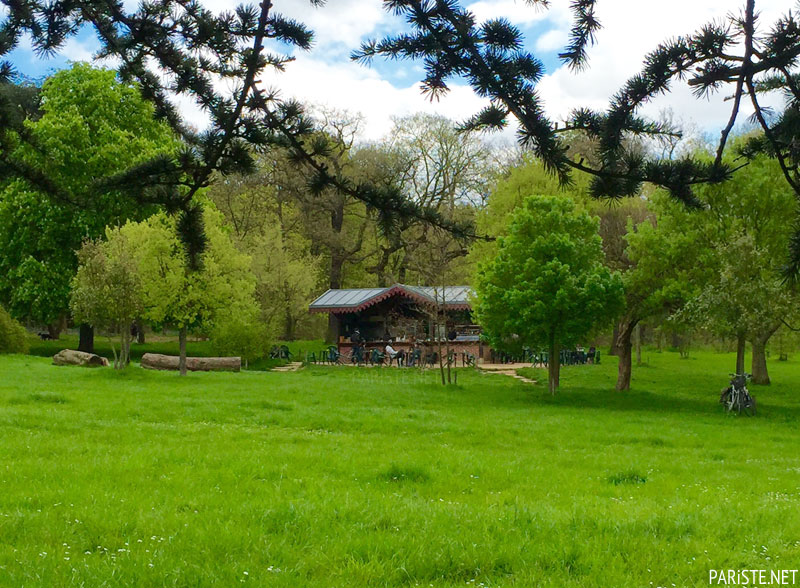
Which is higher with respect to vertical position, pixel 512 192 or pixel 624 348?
pixel 512 192

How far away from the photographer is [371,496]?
7.15 metres

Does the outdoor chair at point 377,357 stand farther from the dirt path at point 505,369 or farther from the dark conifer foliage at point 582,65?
the dark conifer foliage at point 582,65

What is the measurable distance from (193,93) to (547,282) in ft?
63.9

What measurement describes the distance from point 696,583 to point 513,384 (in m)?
23.2

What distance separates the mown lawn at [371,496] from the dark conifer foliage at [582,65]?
319 cm

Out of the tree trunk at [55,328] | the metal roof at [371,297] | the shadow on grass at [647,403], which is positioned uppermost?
the metal roof at [371,297]

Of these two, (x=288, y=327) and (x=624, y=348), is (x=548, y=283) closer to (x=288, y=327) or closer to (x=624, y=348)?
(x=624, y=348)

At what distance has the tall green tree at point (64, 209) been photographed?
29.2m

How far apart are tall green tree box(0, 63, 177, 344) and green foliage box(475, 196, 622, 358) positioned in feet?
49.7

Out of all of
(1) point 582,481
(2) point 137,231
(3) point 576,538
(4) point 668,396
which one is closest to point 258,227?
(2) point 137,231

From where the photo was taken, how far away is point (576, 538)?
557 centimetres

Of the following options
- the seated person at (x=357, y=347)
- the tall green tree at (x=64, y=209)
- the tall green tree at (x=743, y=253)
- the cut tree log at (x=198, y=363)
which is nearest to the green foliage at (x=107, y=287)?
the tall green tree at (x=64, y=209)

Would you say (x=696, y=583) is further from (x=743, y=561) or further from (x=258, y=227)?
(x=258, y=227)

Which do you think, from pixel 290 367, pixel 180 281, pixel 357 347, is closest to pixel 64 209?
pixel 180 281
